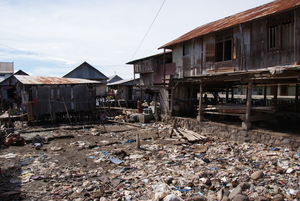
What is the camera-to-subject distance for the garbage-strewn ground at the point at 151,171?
5234 mm

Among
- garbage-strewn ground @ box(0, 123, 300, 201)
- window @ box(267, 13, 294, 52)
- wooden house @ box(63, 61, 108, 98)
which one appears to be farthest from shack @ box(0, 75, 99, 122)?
wooden house @ box(63, 61, 108, 98)

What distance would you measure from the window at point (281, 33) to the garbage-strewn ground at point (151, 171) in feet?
15.6

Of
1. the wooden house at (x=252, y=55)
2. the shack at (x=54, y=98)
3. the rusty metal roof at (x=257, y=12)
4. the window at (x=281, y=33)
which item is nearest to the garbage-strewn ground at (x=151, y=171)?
the wooden house at (x=252, y=55)

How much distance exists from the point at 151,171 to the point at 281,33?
8.61 m

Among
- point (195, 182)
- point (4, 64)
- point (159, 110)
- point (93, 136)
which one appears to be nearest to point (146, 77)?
point (159, 110)

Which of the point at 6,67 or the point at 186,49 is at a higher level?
the point at 6,67

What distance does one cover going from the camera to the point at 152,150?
9.22 metres

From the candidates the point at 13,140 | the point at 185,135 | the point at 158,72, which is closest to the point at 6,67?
the point at 158,72

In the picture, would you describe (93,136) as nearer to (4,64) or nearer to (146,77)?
(146,77)

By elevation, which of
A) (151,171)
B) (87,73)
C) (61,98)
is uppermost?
(87,73)

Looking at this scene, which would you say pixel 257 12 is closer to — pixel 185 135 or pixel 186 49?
pixel 186 49

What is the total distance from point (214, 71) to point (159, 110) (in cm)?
622

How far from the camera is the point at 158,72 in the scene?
63.9 feet

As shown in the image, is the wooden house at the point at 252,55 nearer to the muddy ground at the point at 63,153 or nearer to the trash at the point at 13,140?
the muddy ground at the point at 63,153
